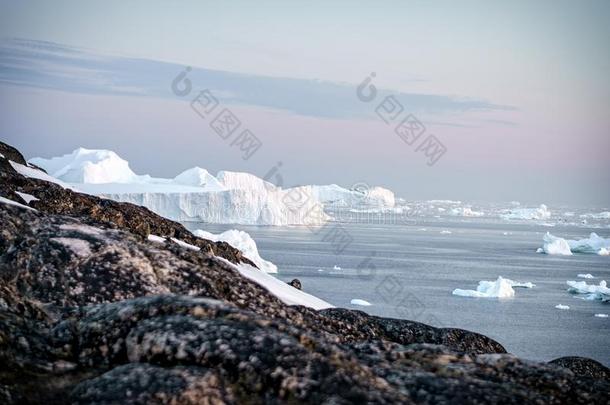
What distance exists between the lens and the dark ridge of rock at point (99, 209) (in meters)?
13.8

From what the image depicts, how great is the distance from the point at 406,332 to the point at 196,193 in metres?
105

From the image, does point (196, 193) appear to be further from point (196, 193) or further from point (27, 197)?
point (27, 197)

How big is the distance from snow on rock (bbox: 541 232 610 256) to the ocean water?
5.38 feet

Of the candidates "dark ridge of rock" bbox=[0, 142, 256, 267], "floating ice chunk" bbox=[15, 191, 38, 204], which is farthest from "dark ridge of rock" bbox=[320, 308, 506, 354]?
"floating ice chunk" bbox=[15, 191, 38, 204]

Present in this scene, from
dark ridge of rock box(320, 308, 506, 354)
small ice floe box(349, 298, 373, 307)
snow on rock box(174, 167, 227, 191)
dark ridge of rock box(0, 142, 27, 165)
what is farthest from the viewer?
snow on rock box(174, 167, 227, 191)

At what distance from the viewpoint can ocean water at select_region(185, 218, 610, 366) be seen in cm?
5500

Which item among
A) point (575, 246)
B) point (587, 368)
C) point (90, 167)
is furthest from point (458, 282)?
point (587, 368)

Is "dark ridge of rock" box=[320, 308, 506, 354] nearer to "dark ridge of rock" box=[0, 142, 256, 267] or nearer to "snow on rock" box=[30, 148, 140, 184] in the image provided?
"dark ridge of rock" box=[0, 142, 256, 267]

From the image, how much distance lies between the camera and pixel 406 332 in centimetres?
1002

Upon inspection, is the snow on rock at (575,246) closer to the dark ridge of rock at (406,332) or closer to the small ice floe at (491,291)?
the small ice floe at (491,291)

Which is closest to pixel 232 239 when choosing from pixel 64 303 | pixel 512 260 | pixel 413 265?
pixel 413 265

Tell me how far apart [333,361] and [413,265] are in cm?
9213

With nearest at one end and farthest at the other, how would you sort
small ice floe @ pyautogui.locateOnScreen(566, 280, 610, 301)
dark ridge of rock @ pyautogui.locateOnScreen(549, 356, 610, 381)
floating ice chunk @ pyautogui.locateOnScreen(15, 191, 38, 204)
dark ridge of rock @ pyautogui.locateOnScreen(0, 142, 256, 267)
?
dark ridge of rock @ pyautogui.locateOnScreen(549, 356, 610, 381) → dark ridge of rock @ pyautogui.locateOnScreen(0, 142, 256, 267) → floating ice chunk @ pyautogui.locateOnScreen(15, 191, 38, 204) → small ice floe @ pyautogui.locateOnScreen(566, 280, 610, 301)

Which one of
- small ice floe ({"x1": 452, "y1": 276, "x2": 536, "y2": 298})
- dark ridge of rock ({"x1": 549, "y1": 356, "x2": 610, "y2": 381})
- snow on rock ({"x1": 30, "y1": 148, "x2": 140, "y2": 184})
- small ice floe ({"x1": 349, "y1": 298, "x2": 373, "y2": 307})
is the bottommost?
dark ridge of rock ({"x1": 549, "y1": 356, "x2": 610, "y2": 381})
